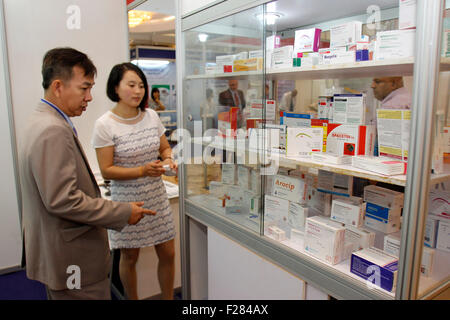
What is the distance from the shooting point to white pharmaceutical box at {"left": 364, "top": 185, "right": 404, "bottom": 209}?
1643 millimetres

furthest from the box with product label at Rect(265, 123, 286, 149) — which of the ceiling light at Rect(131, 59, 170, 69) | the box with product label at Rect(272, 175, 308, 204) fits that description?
the ceiling light at Rect(131, 59, 170, 69)

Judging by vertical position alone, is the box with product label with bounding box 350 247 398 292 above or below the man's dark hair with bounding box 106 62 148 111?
below

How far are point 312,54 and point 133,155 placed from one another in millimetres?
1305

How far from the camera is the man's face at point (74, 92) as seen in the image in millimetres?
1643

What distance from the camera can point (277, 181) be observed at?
6.52 feet

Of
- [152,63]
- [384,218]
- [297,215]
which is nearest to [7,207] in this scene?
[297,215]

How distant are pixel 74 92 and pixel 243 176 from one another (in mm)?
1115

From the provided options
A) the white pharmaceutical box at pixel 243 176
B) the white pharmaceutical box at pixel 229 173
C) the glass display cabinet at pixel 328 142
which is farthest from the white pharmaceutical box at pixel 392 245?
the white pharmaceutical box at pixel 229 173

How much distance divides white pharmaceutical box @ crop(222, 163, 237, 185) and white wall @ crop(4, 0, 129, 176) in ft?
5.91

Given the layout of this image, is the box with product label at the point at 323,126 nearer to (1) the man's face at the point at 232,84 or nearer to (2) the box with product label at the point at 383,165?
(2) the box with product label at the point at 383,165

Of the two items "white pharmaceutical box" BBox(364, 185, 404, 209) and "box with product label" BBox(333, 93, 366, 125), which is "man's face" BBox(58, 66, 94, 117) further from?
"white pharmaceutical box" BBox(364, 185, 404, 209)

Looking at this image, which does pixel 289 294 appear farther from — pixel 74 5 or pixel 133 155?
pixel 74 5

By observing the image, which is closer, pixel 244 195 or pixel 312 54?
pixel 312 54

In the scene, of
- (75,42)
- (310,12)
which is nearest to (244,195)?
(310,12)
